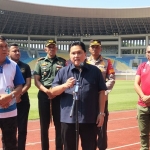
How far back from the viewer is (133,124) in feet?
28.8

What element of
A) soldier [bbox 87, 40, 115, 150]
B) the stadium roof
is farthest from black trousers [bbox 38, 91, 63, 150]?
the stadium roof

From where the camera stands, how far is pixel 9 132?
3.72 metres

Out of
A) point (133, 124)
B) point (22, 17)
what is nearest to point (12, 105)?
point (133, 124)

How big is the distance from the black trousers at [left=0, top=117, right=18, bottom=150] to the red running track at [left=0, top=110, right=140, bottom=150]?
2257 millimetres

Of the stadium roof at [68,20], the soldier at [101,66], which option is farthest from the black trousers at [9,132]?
the stadium roof at [68,20]

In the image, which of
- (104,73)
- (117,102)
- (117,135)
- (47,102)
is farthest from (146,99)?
(117,102)

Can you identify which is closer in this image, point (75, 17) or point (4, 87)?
point (4, 87)

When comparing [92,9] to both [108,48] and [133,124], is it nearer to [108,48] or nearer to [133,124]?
[108,48]

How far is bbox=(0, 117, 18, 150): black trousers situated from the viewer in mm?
3672

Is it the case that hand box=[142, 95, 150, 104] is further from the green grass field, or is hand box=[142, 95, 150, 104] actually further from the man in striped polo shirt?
the green grass field

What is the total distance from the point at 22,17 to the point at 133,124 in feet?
161

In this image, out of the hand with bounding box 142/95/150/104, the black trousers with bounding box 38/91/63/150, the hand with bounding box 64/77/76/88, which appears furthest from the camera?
the black trousers with bounding box 38/91/63/150

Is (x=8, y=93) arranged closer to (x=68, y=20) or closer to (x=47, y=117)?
(x=47, y=117)

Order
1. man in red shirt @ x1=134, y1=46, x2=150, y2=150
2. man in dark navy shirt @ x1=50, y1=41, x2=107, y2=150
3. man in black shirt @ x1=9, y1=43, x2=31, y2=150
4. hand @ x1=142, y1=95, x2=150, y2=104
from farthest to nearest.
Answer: man in black shirt @ x1=9, y1=43, x2=31, y2=150, man in red shirt @ x1=134, y1=46, x2=150, y2=150, hand @ x1=142, y1=95, x2=150, y2=104, man in dark navy shirt @ x1=50, y1=41, x2=107, y2=150
